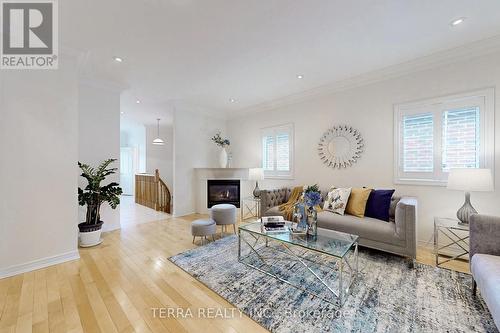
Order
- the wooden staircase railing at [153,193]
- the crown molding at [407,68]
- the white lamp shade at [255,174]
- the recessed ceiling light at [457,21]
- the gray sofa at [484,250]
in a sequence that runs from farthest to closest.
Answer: the wooden staircase railing at [153,193] < the white lamp shade at [255,174] < the crown molding at [407,68] < the recessed ceiling light at [457,21] < the gray sofa at [484,250]

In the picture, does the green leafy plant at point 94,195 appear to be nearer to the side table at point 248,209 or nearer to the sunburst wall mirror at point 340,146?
the side table at point 248,209

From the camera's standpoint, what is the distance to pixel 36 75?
2.51 m

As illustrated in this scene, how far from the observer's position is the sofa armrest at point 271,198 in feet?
12.5

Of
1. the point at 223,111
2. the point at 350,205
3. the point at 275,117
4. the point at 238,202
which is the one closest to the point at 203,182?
the point at 238,202

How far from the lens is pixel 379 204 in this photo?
9.77 ft

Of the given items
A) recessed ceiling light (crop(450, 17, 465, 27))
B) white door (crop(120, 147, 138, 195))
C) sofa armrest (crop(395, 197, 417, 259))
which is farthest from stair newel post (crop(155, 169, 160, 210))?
recessed ceiling light (crop(450, 17, 465, 27))

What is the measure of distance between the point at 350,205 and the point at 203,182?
11.7 ft

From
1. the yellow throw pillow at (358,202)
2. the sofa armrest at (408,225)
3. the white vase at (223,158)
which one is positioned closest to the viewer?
the sofa armrest at (408,225)

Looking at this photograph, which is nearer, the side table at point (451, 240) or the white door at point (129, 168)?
the side table at point (451, 240)

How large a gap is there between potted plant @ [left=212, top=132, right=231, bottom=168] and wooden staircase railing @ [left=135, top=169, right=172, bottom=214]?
1.78 m

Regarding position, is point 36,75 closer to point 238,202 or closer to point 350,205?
point 238,202

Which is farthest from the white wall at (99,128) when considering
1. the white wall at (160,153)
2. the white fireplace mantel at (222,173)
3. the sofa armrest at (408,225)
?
the sofa armrest at (408,225)

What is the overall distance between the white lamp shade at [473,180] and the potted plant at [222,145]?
14.4 ft

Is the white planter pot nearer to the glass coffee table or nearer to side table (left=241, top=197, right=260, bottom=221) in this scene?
the glass coffee table
